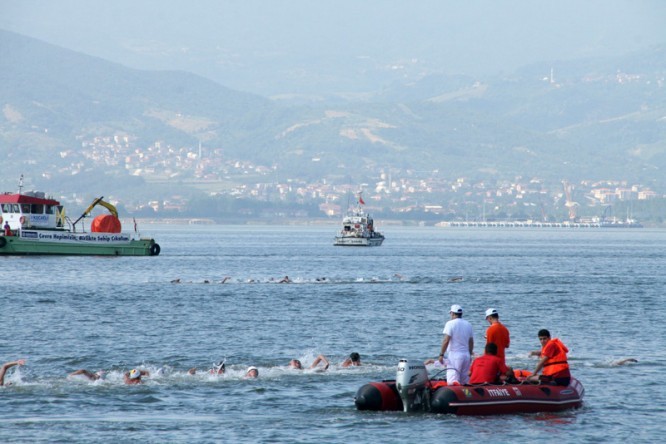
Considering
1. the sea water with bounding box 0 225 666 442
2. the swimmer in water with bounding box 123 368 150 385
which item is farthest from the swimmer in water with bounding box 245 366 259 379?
the swimmer in water with bounding box 123 368 150 385

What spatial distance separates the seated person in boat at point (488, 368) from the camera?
107 feet

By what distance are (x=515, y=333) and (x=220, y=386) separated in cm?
2029

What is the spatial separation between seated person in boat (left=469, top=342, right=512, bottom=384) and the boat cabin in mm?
83000

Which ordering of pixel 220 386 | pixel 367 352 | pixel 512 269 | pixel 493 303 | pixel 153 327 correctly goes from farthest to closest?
pixel 512 269 < pixel 493 303 < pixel 153 327 < pixel 367 352 < pixel 220 386

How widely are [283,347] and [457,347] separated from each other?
18.2 metres

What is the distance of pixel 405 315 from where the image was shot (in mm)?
65188

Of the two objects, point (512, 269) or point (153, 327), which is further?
point (512, 269)

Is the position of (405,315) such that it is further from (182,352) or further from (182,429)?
(182,429)

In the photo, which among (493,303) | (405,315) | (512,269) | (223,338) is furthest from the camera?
(512,269)

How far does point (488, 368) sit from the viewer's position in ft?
107

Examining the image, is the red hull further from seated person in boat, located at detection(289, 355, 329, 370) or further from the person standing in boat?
seated person in boat, located at detection(289, 355, 329, 370)

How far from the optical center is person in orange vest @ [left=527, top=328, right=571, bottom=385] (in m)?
33.5

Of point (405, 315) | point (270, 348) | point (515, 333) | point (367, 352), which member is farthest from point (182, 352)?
point (405, 315)

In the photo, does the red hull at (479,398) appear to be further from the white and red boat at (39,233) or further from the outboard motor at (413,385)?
the white and red boat at (39,233)
